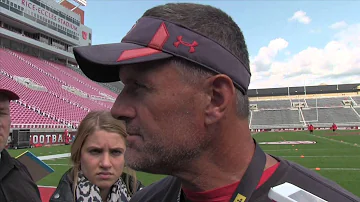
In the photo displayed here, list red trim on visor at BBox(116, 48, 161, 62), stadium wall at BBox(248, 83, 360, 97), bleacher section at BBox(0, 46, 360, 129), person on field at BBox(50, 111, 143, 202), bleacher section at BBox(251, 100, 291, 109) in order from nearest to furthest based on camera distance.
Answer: red trim on visor at BBox(116, 48, 161, 62), person on field at BBox(50, 111, 143, 202), bleacher section at BBox(0, 46, 360, 129), bleacher section at BBox(251, 100, 291, 109), stadium wall at BBox(248, 83, 360, 97)

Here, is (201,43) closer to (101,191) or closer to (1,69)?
(101,191)

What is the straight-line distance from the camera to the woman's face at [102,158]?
2.61 meters

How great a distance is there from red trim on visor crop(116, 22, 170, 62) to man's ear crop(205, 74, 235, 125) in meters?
0.21

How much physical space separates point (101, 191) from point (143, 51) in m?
1.92

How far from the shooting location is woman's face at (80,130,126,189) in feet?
8.55

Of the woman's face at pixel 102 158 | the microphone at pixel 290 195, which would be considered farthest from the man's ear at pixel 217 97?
the woman's face at pixel 102 158

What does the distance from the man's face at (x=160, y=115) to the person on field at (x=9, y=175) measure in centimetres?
200

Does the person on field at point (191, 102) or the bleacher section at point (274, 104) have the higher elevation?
the person on field at point (191, 102)

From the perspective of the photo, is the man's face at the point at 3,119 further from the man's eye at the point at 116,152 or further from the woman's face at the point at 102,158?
the man's eye at the point at 116,152

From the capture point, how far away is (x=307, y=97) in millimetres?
70812

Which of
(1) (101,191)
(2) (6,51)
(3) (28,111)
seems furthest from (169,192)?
(2) (6,51)

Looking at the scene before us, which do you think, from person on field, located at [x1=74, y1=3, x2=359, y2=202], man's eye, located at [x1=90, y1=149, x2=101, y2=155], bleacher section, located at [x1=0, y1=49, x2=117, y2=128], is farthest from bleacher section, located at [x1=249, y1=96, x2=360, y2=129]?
person on field, located at [x1=74, y1=3, x2=359, y2=202]

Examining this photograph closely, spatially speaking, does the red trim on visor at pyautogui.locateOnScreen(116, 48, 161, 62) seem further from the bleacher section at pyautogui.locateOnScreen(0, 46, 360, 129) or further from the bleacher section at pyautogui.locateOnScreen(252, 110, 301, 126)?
the bleacher section at pyautogui.locateOnScreen(252, 110, 301, 126)

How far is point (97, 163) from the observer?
262 centimetres
